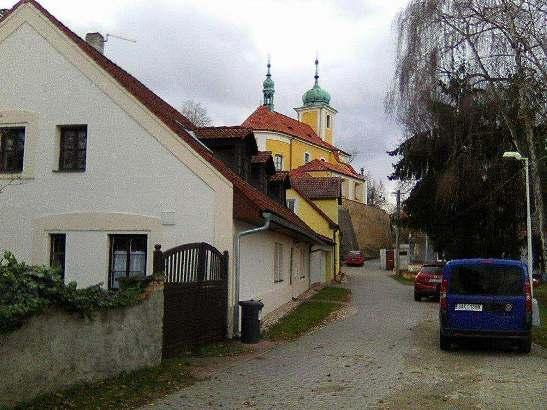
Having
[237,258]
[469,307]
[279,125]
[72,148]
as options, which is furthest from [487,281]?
[279,125]

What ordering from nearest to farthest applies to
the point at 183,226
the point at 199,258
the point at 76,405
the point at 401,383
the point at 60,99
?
the point at 76,405 < the point at 401,383 < the point at 199,258 < the point at 183,226 < the point at 60,99

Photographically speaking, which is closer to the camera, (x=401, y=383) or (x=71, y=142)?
(x=401, y=383)

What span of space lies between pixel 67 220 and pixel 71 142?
1.90 m

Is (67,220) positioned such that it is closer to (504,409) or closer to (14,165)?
(14,165)

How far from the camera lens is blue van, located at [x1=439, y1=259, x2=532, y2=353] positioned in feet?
40.3

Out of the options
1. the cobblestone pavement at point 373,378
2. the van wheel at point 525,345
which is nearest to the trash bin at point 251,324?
the cobblestone pavement at point 373,378

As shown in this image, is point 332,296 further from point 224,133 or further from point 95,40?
point 95,40

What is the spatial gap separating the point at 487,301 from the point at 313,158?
2543 inches

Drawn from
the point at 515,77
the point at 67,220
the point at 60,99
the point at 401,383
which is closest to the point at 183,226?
the point at 67,220

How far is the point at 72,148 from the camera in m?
15.1

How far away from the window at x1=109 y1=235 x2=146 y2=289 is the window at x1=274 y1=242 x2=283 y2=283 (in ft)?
20.8

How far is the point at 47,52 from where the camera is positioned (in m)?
15.0

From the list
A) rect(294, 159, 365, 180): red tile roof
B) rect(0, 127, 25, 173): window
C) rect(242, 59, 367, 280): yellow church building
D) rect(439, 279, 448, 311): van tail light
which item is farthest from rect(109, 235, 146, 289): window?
rect(294, 159, 365, 180): red tile roof

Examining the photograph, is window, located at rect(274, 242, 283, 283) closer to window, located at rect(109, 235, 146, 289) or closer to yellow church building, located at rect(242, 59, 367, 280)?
window, located at rect(109, 235, 146, 289)
